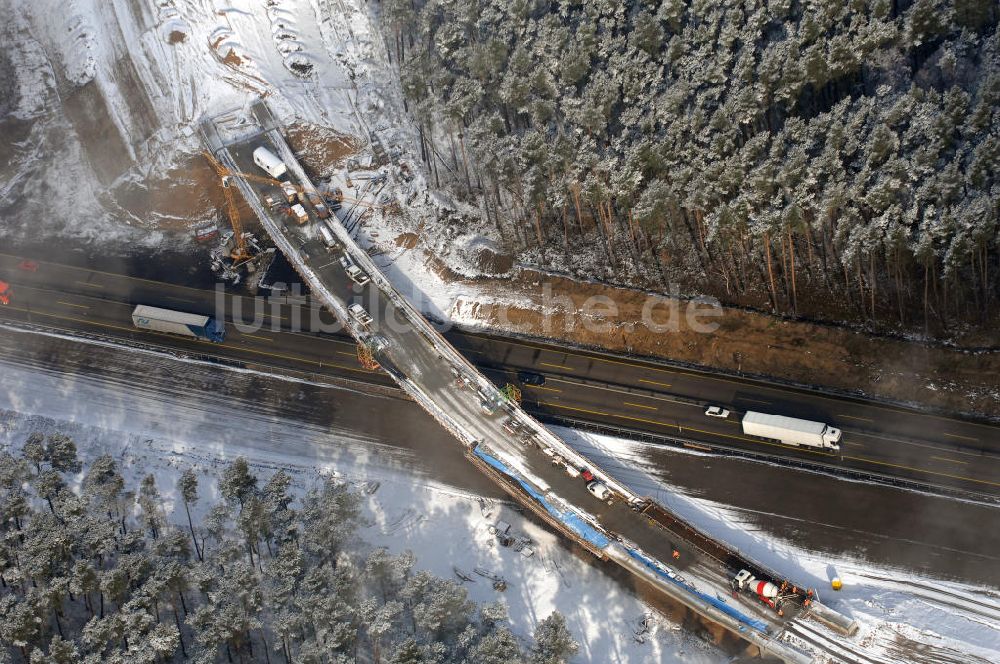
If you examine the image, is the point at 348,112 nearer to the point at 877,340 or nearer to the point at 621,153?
the point at 621,153

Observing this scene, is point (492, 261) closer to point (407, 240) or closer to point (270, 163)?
point (407, 240)

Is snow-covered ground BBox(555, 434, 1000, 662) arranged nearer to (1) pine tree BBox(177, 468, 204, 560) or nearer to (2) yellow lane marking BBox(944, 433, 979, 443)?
(2) yellow lane marking BBox(944, 433, 979, 443)

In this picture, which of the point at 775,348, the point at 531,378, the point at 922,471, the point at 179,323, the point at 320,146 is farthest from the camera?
the point at 320,146

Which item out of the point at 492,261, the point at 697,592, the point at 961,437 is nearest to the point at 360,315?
the point at 492,261

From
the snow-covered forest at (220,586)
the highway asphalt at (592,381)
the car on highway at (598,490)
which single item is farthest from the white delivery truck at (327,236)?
the car on highway at (598,490)

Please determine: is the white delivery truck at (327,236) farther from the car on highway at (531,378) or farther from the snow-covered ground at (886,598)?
the snow-covered ground at (886,598)

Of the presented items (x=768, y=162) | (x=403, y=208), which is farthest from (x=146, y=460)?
(x=768, y=162)

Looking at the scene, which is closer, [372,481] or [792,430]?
[792,430]
